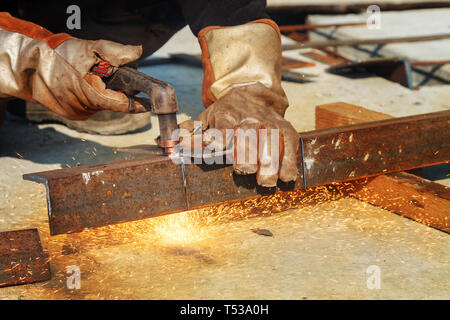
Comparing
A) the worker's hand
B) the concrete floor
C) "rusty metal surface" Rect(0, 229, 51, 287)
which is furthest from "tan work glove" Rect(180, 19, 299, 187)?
"rusty metal surface" Rect(0, 229, 51, 287)

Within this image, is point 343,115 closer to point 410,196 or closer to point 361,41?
point 410,196

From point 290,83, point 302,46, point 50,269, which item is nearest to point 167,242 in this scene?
point 50,269

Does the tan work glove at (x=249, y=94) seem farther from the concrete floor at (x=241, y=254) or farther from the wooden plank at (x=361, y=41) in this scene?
the wooden plank at (x=361, y=41)

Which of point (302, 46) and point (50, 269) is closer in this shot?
point (50, 269)

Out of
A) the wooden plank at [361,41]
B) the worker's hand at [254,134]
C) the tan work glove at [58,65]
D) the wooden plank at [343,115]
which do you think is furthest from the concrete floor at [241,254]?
the wooden plank at [361,41]

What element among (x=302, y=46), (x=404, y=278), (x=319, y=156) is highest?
(x=302, y=46)

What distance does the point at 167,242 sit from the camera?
86.2 inches

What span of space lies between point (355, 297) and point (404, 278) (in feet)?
0.75

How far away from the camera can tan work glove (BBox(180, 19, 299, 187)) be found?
6.62ft

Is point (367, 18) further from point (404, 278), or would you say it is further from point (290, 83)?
point (404, 278)

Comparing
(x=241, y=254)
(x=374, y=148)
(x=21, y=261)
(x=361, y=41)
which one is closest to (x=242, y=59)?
(x=374, y=148)

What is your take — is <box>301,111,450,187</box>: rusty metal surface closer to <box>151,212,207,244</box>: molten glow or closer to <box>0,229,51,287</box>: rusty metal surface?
<box>151,212,207,244</box>: molten glow

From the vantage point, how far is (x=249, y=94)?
2279 mm

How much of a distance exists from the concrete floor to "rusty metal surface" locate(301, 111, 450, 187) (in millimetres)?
196
